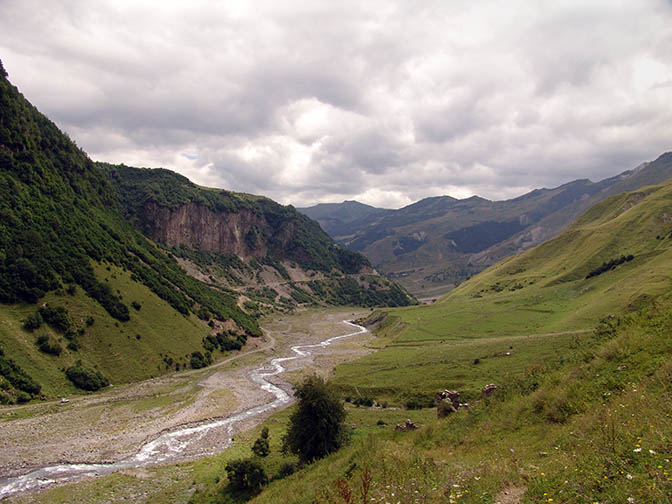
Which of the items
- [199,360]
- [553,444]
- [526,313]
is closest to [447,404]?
[553,444]

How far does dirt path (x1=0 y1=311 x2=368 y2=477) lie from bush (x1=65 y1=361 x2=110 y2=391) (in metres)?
2.76

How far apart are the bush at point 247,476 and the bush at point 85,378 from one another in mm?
47222

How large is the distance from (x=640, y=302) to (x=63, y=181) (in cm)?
15956

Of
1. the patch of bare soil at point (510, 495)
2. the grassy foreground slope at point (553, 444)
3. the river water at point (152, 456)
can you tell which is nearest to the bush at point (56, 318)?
the river water at point (152, 456)

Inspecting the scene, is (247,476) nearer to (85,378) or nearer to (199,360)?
(85,378)

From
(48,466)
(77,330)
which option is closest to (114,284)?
(77,330)

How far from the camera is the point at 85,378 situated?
6425 centimetres

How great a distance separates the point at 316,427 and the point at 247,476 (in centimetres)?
680

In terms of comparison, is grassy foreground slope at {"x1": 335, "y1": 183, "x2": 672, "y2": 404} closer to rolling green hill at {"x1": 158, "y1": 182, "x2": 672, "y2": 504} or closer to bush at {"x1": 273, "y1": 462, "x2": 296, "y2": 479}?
rolling green hill at {"x1": 158, "y1": 182, "x2": 672, "y2": 504}

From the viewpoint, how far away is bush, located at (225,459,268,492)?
98.9 feet

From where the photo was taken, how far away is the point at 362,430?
4162cm

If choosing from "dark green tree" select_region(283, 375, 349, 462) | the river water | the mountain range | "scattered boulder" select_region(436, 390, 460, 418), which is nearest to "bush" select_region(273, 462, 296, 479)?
"dark green tree" select_region(283, 375, 349, 462)

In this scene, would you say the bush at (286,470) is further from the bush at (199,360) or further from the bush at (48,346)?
the bush at (199,360)

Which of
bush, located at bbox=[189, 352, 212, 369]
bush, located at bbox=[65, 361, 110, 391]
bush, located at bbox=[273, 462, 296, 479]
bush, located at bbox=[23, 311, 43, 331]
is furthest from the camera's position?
bush, located at bbox=[189, 352, 212, 369]
